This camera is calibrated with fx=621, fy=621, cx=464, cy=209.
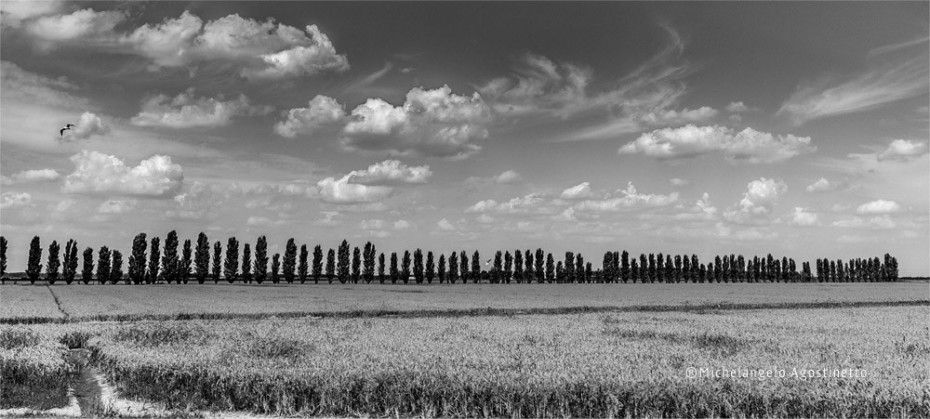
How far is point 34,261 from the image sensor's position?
136750mm

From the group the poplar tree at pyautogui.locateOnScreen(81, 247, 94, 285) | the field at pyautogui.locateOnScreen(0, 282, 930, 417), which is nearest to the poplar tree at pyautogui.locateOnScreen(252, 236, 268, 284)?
the poplar tree at pyautogui.locateOnScreen(81, 247, 94, 285)

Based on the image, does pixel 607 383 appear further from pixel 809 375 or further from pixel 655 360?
pixel 809 375

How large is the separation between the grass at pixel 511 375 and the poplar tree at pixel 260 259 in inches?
5007

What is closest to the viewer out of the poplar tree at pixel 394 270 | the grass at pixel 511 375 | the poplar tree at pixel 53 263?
the grass at pixel 511 375

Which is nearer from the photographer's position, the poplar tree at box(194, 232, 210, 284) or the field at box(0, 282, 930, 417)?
the field at box(0, 282, 930, 417)

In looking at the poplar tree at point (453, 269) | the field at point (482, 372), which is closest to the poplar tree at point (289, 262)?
the poplar tree at point (453, 269)

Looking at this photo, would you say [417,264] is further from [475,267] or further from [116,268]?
[116,268]

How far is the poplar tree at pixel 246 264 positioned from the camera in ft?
493

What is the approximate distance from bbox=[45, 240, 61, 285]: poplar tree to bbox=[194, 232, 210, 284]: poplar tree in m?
28.2

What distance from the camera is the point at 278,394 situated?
56.8 feet

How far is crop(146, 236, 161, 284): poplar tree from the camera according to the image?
449 ft

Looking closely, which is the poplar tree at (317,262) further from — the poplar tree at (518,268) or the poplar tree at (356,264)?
the poplar tree at (518,268)

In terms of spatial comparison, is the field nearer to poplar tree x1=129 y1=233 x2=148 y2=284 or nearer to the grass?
the grass

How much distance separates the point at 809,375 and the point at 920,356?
1020 centimetres
